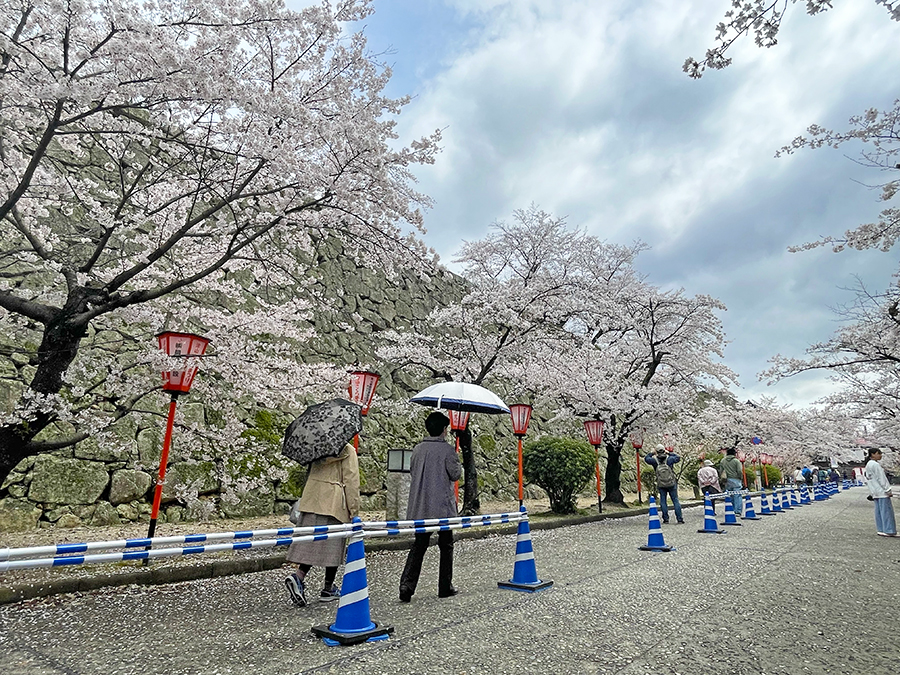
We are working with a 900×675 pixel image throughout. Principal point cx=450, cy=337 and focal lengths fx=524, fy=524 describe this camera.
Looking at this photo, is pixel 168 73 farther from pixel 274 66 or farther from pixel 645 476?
pixel 645 476

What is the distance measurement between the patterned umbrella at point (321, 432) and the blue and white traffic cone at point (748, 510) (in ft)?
41.7

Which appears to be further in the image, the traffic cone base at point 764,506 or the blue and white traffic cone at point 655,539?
the traffic cone base at point 764,506

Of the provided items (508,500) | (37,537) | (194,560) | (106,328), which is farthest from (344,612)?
(508,500)

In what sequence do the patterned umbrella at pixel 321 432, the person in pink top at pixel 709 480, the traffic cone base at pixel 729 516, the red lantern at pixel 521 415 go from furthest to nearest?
1. the person in pink top at pixel 709 480
2. the traffic cone base at pixel 729 516
3. the red lantern at pixel 521 415
4. the patterned umbrella at pixel 321 432

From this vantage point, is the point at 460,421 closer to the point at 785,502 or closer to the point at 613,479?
the point at 613,479

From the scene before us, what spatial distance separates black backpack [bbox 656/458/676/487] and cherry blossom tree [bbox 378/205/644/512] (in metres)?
3.87

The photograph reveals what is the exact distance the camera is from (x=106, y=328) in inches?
432

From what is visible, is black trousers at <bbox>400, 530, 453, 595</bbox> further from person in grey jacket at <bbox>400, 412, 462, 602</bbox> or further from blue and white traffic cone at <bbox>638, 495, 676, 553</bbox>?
blue and white traffic cone at <bbox>638, 495, 676, 553</bbox>

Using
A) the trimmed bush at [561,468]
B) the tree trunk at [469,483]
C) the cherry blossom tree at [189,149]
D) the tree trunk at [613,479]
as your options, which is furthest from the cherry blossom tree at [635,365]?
the cherry blossom tree at [189,149]

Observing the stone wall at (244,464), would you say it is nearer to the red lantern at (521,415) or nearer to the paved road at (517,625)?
the paved road at (517,625)

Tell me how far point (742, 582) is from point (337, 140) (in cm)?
668

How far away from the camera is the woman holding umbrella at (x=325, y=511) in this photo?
4.66m

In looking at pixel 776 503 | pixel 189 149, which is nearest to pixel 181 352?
pixel 189 149

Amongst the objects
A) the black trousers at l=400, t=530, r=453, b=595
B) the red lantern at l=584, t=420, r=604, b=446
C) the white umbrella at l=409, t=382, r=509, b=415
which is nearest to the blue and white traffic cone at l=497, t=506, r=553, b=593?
the black trousers at l=400, t=530, r=453, b=595
